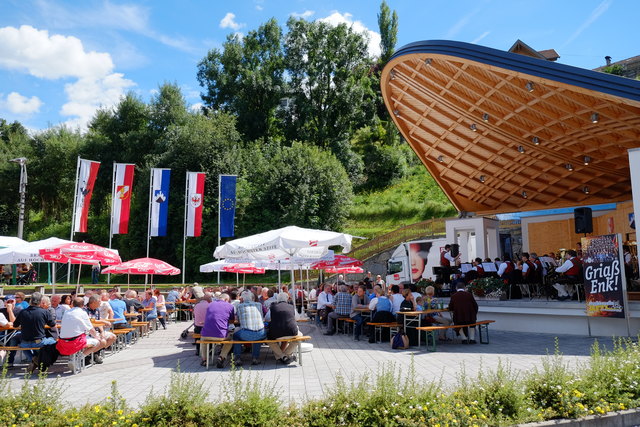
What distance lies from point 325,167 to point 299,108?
13.1 meters

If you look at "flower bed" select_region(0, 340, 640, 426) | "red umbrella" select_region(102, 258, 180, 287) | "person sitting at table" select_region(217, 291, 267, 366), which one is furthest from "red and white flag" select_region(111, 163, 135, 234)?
"flower bed" select_region(0, 340, 640, 426)

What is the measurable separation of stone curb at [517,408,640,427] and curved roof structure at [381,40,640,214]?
9.06 meters

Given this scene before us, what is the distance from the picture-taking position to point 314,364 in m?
9.62

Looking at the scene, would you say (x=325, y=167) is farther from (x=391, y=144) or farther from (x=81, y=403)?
(x=81, y=403)

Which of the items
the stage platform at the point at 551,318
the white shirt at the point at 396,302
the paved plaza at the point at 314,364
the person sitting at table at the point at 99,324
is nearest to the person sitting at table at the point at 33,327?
the paved plaza at the point at 314,364

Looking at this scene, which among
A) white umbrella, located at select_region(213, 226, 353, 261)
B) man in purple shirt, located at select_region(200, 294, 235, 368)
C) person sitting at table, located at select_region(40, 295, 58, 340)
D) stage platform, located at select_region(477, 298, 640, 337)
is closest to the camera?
man in purple shirt, located at select_region(200, 294, 235, 368)

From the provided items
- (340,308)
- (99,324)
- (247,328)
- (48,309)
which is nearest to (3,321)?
(48,309)

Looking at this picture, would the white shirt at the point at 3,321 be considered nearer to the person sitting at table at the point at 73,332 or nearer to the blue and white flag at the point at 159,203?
the person sitting at table at the point at 73,332

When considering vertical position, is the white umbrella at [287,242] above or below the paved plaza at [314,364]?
above

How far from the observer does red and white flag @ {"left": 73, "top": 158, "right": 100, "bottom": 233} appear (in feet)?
84.3

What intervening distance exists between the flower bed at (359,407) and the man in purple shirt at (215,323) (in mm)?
3850

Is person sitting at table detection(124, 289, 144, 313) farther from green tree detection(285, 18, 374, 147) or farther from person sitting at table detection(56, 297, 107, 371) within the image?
green tree detection(285, 18, 374, 147)

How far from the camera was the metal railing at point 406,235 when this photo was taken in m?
31.5

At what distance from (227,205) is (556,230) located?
17.2 m
